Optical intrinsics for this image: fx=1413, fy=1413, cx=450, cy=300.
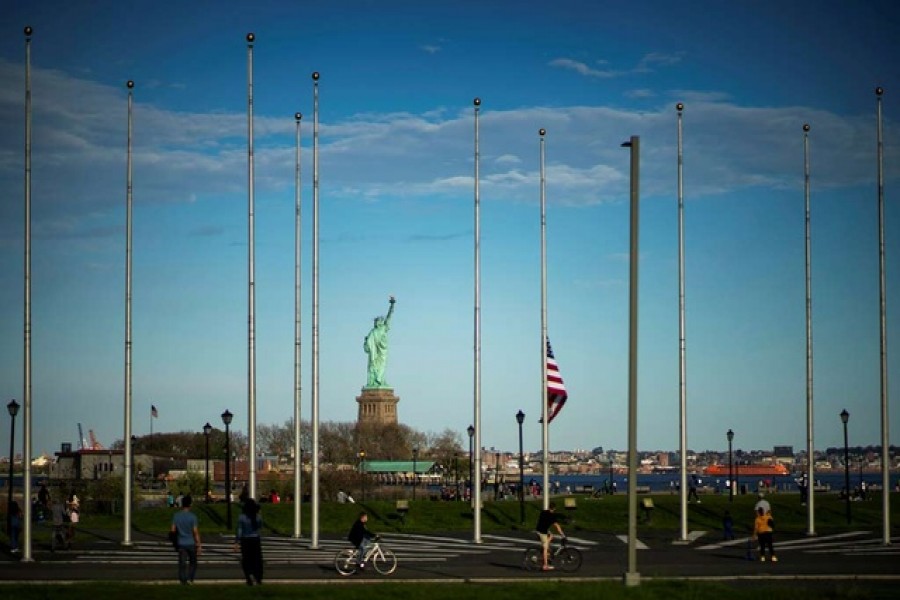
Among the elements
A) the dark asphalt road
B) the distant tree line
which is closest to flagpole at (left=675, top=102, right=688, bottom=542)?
the dark asphalt road

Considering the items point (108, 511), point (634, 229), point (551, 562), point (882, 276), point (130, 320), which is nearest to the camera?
point (634, 229)

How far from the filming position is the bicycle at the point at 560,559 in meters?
39.2

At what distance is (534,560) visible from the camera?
4019cm

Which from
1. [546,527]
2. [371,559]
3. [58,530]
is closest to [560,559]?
[546,527]

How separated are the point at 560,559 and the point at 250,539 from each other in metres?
11.2

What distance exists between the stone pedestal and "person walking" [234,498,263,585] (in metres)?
141

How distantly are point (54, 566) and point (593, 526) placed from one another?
30.4 m

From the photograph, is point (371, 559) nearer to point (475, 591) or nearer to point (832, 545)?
point (475, 591)

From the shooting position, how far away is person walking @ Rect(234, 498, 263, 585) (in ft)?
102

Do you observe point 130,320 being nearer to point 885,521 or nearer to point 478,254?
point 478,254

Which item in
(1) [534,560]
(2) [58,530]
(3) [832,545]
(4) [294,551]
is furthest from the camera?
(3) [832,545]

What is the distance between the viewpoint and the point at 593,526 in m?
65.3

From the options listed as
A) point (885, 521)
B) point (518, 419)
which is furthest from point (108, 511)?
point (885, 521)

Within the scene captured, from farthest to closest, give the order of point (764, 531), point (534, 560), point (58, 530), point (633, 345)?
point (58, 530)
point (764, 531)
point (534, 560)
point (633, 345)
